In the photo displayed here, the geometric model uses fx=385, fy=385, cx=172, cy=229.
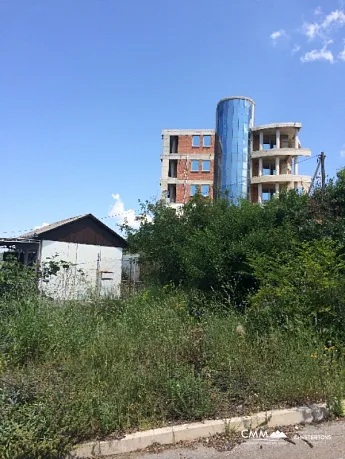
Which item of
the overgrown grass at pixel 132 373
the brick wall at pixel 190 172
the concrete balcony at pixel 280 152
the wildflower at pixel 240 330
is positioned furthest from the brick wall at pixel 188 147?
the wildflower at pixel 240 330

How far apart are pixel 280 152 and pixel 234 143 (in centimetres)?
569

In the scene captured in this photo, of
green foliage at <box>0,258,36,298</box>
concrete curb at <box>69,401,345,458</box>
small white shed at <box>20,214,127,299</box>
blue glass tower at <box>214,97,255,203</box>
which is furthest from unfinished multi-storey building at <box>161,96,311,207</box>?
concrete curb at <box>69,401,345,458</box>

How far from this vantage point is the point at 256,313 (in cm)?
609

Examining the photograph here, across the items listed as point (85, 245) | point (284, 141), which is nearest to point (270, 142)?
point (284, 141)

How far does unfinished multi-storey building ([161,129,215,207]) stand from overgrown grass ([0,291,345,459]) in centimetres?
4476

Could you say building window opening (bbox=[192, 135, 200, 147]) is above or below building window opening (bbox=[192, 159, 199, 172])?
above

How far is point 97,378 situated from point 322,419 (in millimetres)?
2450

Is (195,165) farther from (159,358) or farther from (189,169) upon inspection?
(159,358)

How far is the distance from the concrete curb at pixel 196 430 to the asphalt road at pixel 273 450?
0.10m

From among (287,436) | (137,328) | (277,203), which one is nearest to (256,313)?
(137,328)

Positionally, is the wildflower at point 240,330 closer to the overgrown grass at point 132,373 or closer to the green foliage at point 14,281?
the overgrown grass at point 132,373

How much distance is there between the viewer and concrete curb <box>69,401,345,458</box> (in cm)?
344

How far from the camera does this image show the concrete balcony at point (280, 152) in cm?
4435

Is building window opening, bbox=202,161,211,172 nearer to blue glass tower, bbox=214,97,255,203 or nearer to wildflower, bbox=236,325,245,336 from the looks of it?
blue glass tower, bbox=214,97,255,203
